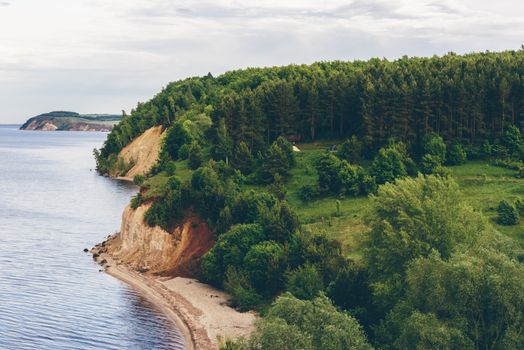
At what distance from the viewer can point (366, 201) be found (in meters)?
95.4

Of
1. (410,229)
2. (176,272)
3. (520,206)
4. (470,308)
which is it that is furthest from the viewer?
(176,272)

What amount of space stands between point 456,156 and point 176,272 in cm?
4709

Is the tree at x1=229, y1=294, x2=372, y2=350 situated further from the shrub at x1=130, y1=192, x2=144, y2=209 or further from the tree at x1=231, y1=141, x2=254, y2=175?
the tree at x1=231, y1=141, x2=254, y2=175

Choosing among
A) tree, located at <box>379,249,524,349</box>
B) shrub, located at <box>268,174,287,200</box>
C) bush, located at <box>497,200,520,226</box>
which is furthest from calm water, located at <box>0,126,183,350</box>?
bush, located at <box>497,200,520,226</box>

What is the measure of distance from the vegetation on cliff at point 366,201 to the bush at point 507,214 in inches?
6.5

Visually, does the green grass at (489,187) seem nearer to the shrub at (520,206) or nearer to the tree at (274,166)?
the shrub at (520,206)

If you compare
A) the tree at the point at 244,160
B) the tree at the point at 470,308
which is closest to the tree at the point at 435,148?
the tree at the point at 244,160

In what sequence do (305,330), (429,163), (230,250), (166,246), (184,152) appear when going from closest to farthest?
(305,330)
(230,250)
(166,246)
(429,163)
(184,152)

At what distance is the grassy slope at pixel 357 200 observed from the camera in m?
85.5

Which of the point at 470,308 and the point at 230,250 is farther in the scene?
the point at 230,250

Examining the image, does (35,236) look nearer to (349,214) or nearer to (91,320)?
(91,320)

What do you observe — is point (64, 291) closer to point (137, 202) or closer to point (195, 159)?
point (137, 202)

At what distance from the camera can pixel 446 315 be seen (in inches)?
1905

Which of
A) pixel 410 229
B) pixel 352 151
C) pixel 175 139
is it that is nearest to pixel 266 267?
pixel 410 229
